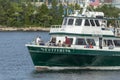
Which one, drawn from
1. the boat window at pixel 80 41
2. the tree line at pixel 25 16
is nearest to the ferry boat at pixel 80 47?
the boat window at pixel 80 41

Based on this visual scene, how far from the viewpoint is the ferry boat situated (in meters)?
58.9

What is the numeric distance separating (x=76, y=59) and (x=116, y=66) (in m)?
4.49

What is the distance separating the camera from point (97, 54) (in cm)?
5988

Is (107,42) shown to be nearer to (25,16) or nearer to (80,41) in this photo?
(80,41)

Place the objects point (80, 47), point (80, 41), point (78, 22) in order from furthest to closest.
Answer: point (78, 22) < point (80, 41) < point (80, 47)

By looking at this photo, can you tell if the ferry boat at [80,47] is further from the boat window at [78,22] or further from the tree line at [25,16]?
the tree line at [25,16]

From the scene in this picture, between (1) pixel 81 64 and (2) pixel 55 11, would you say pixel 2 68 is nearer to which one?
(1) pixel 81 64

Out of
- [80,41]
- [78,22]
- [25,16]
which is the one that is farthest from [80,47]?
[25,16]

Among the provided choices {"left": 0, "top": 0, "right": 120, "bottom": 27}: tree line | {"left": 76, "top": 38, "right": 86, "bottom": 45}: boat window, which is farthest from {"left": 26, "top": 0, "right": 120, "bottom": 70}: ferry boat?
{"left": 0, "top": 0, "right": 120, "bottom": 27}: tree line

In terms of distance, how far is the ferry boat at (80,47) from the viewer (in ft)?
193

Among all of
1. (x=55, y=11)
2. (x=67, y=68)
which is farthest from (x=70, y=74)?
(x=55, y=11)

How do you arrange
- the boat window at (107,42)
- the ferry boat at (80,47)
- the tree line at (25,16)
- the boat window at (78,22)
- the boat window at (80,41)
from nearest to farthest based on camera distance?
the ferry boat at (80,47) < the boat window at (80,41) < the boat window at (78,22) < the boat window at (107,42) < the tree line at (25,16)

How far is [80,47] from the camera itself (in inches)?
2340

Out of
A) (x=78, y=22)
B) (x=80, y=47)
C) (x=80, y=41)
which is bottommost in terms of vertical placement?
(x=80, y=47)
